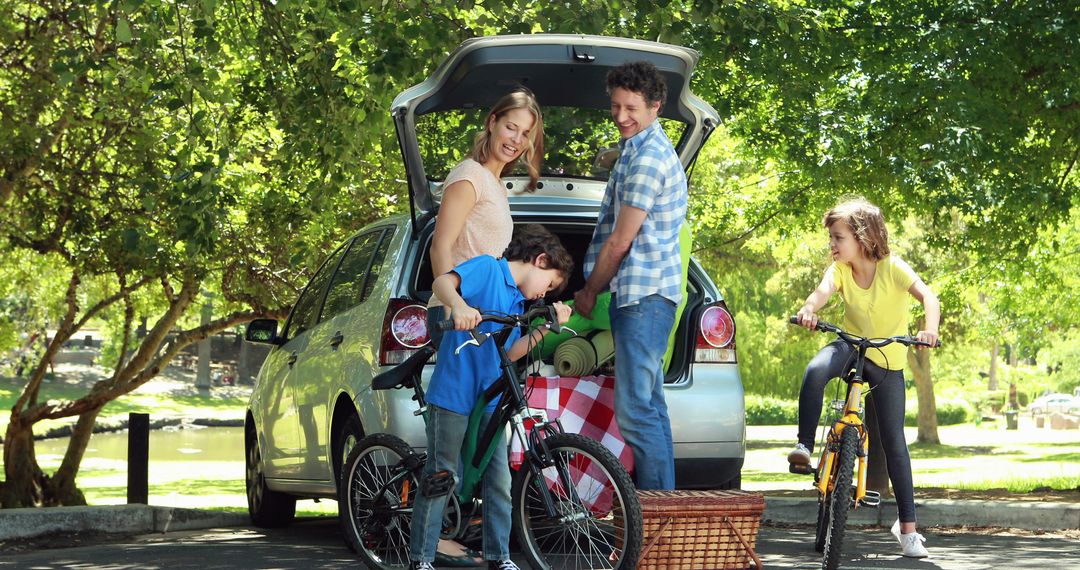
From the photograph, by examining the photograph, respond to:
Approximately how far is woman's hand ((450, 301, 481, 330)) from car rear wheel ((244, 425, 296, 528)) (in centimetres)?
437

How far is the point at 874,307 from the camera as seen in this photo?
7.08m

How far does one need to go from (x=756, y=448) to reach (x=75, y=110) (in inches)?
936

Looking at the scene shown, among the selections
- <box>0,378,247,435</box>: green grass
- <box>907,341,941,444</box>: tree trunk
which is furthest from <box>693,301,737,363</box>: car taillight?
<box>0,378,247,435</box>: green grass

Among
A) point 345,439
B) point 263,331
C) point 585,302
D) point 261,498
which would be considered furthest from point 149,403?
point 585,302

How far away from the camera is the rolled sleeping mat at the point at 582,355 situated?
6.39 m

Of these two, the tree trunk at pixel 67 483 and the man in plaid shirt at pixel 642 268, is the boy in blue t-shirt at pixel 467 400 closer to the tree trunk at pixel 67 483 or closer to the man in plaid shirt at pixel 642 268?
the man in plaid shirt at pixel 642 268

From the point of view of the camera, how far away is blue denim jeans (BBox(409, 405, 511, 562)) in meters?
5.59

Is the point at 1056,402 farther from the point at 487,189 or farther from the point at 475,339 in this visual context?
the point at 475,339

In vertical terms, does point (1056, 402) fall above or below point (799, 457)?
below

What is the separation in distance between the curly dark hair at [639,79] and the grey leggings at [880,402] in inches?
63.8

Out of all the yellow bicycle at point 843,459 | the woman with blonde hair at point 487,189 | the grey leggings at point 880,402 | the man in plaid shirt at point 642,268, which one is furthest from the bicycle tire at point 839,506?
the woman with blonde hair at point 487,189

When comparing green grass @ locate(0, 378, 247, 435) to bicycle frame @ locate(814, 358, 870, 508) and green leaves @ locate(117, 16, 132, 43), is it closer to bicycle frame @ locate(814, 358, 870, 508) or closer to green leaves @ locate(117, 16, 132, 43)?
green leaves @ locate(117, 16, 132, 43)

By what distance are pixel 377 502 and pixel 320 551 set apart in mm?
1942

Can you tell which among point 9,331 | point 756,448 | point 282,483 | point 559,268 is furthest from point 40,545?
point 756,448
